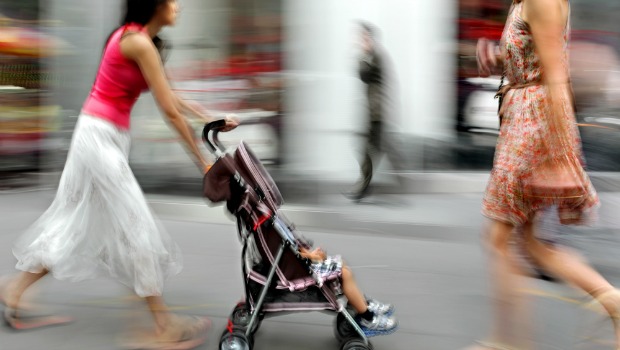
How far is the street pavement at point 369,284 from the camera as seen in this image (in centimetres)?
425

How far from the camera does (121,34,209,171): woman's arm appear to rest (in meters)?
3.83

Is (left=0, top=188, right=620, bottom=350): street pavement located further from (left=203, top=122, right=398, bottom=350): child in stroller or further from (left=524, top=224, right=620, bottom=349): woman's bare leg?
(left=524, top=224, right=620, bottom=349): woman's bare leg

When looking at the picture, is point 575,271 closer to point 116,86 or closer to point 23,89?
point 116,86

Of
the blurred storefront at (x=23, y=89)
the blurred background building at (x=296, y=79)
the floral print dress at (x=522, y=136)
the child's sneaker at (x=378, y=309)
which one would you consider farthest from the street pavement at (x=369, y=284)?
the blurred storefront at (x=23, y=89)

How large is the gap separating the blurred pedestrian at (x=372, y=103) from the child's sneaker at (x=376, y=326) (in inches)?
175

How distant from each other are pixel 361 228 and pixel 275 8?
2200 millimetres

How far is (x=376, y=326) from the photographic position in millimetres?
3842

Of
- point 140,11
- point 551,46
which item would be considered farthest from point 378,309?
point 140,11

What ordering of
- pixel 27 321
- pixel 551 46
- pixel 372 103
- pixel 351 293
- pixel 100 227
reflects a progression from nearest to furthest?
pixel 551 46
pixel 351 293
pixel 100 227
pixel 27 321
pixel 372 103

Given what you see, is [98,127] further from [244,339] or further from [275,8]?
[275,8]

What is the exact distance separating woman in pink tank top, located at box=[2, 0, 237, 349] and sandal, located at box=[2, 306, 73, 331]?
0.05 m

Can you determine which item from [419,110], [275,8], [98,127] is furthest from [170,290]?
[419,110]

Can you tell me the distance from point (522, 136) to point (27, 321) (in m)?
2.69

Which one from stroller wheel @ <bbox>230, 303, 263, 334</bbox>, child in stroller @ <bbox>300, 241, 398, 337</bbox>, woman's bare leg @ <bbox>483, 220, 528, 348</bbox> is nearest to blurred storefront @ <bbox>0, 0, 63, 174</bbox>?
stroller wheel @ <bbox>230, 303, 263, 334</bbox>
